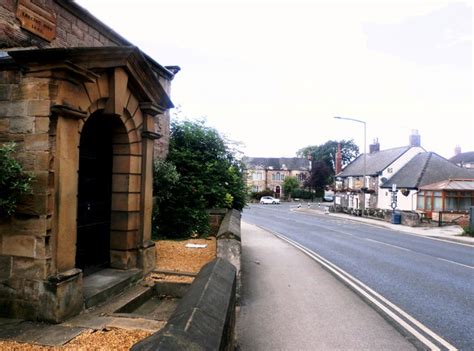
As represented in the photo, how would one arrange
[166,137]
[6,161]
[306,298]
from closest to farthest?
1. [6,161]
2. [306,298]
3. [166,137]

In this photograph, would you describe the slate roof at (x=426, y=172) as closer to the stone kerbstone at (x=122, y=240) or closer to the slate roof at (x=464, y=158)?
the slate roof at (x=464, y=158)

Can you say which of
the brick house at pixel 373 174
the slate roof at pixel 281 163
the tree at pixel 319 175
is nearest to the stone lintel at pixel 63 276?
the brick house at pixel 373 174

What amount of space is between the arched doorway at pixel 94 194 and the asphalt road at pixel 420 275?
5.81 m

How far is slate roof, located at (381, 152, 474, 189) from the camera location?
38.7 metres

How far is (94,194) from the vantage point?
624 centimetres

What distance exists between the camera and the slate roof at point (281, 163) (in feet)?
293

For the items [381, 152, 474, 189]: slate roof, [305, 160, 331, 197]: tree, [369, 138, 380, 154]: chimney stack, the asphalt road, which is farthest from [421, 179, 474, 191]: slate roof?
[305, 160, 331, 197]: tree

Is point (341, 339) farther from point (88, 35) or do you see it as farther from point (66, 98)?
point (88, 35)

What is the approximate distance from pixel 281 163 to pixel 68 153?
87203mm

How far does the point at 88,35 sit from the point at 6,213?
420 centimetres

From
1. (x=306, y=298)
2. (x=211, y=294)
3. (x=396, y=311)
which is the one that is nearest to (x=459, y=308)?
(x=396, y=311)

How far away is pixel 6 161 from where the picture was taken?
4016 mm

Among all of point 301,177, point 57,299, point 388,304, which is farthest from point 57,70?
point 301,177

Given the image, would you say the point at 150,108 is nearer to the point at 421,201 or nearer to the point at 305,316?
the point at 305,316
